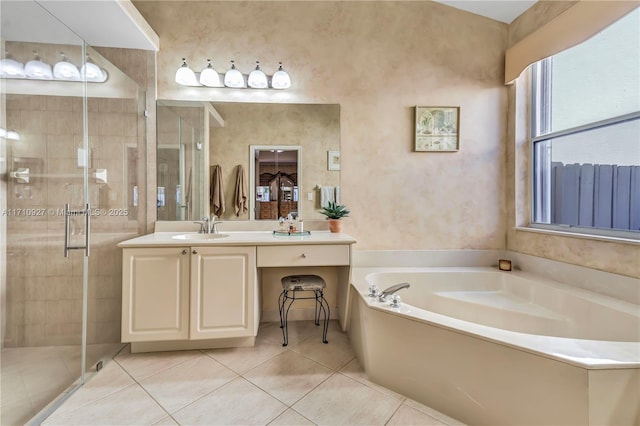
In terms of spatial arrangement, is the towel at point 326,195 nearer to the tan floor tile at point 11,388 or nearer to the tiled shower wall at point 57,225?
the tiled shower wall at point 57,225

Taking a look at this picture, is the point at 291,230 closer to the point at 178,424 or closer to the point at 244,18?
the point at 178,424

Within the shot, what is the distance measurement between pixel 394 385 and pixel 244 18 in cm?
299

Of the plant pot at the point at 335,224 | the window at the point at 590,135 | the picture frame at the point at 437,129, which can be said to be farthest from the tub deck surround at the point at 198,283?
the window at the point at 590,135

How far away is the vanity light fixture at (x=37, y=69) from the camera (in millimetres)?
1497

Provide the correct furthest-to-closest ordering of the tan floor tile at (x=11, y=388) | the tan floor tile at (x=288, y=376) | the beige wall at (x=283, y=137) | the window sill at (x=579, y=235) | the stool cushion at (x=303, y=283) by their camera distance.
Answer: the beige wall at (x=283, y=137) < the stool cushion at (x=303, y=283) < the window sill at (x=579, y=235) < the tan floor tile at (x=288, y=376) < the tan floor tile at (x=11, y=388)

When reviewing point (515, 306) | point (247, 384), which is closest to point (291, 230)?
point (247, 384)

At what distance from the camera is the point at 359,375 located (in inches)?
66.1

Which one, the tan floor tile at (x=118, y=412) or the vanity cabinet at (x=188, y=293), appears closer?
the tan floor tile at (x=118, y=412)

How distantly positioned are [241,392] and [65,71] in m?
2.20

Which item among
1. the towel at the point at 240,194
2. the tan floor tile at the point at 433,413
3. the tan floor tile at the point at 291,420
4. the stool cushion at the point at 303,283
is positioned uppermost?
the towel at the point at 240,194

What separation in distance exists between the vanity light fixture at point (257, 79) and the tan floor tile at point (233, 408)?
2.25m

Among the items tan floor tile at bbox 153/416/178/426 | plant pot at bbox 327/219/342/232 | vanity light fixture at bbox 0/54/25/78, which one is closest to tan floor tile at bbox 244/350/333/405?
tan floor tile at bbox 153/416/178/426

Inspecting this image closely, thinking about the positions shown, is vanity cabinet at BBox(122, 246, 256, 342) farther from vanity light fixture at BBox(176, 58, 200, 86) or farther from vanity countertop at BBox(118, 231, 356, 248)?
vanity light fixture at BBox(176, 58, 200, 86)

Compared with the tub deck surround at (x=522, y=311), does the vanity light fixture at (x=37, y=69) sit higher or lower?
higher
